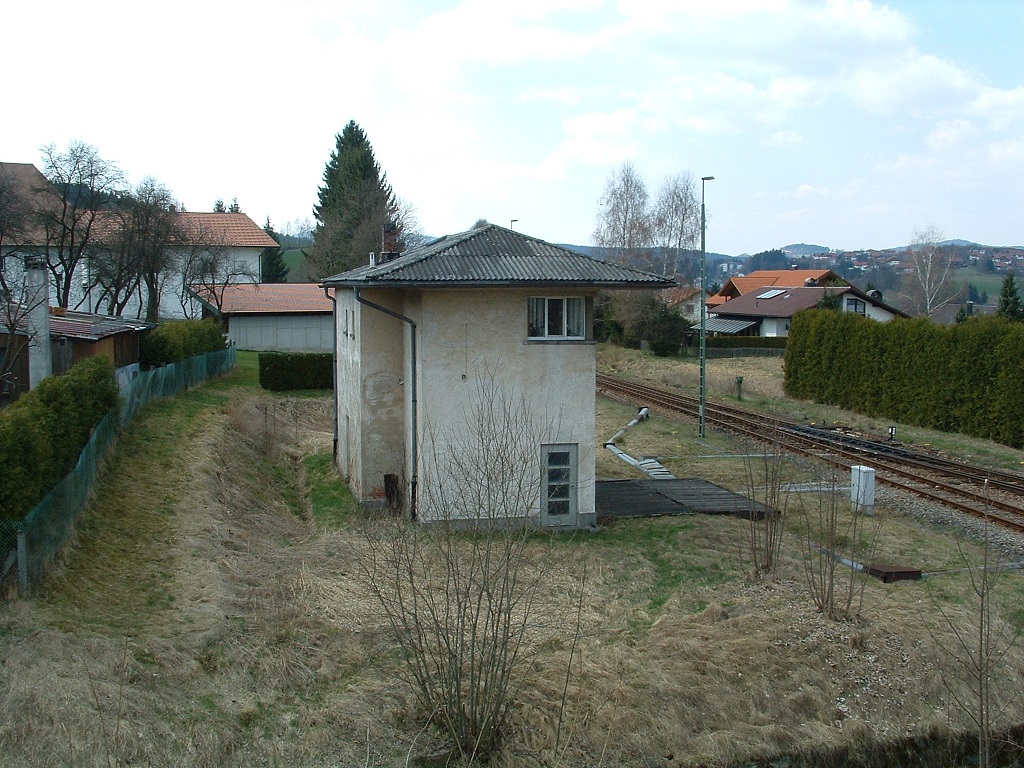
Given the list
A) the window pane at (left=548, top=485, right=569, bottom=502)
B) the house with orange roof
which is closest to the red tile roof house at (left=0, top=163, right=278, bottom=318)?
the window pane at (left=548, top=485, right=569, bottom=502)

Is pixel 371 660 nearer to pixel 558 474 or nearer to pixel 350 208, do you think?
pixel 558 474

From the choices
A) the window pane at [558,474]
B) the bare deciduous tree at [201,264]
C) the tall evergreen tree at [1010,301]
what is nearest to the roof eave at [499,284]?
the window pane at [558,474]

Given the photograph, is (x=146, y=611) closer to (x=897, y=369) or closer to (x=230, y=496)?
(x=230, y=496)

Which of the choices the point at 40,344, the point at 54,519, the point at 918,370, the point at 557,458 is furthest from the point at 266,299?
the point at 54,519

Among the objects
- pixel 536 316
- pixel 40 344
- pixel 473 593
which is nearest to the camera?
pixel 473 593

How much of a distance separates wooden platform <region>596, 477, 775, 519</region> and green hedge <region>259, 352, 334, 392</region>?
66.6ft

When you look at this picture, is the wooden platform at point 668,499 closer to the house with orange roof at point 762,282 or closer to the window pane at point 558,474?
the window pane at point 558,474

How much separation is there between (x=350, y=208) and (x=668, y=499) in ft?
199

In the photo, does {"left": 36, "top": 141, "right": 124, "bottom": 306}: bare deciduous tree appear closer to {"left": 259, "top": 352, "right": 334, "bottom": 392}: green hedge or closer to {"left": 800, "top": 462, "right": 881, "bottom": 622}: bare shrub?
{"left": 259, "top": 352, "right": 334, "bottom": 392}: green hedge

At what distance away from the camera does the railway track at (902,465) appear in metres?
18.3

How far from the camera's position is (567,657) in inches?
418

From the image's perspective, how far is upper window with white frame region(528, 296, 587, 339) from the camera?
1680cm

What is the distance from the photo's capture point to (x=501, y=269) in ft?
53.5

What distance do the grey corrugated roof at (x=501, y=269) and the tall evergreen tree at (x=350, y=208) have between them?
49.5 meters
